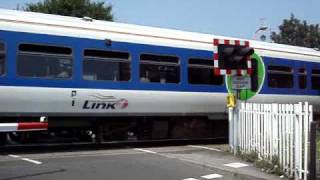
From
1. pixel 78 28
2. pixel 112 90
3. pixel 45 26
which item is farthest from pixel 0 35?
pixel 112 90

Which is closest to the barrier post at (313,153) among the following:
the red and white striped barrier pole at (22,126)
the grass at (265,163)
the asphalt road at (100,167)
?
the grass at (265,163)

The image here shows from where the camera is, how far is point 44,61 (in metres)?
15.9

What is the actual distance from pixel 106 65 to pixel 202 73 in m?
3.67

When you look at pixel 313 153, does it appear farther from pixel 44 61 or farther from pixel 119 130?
pixel 119 130

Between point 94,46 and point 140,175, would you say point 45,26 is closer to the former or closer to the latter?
point 94,46

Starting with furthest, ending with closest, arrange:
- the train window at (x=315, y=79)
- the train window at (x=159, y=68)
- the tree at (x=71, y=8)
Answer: the tree at (x=71, y=8), the train window at (x=315, y=79), the train window at (x=159, y=68)

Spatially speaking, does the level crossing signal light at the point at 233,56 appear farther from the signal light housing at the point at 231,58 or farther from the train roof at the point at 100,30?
the train roof at the point at 100,30

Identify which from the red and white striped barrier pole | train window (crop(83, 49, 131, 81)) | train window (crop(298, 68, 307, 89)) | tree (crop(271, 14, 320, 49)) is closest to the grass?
train window (crop(83, 49, 131, 81))

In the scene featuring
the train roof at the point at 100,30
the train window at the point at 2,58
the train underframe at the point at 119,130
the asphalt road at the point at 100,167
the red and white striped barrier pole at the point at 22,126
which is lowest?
the asphalt road at the point at 100,167

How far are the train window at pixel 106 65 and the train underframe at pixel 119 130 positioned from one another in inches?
48.3

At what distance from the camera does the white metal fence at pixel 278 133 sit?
39.9ft

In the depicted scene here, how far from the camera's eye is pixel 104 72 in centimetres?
1703

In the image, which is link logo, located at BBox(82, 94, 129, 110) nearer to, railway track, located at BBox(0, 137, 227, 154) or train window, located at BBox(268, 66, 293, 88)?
railway track, located at BBox(0, 137, 227, 154)

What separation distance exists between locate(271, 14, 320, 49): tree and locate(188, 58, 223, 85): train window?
45.4 m
